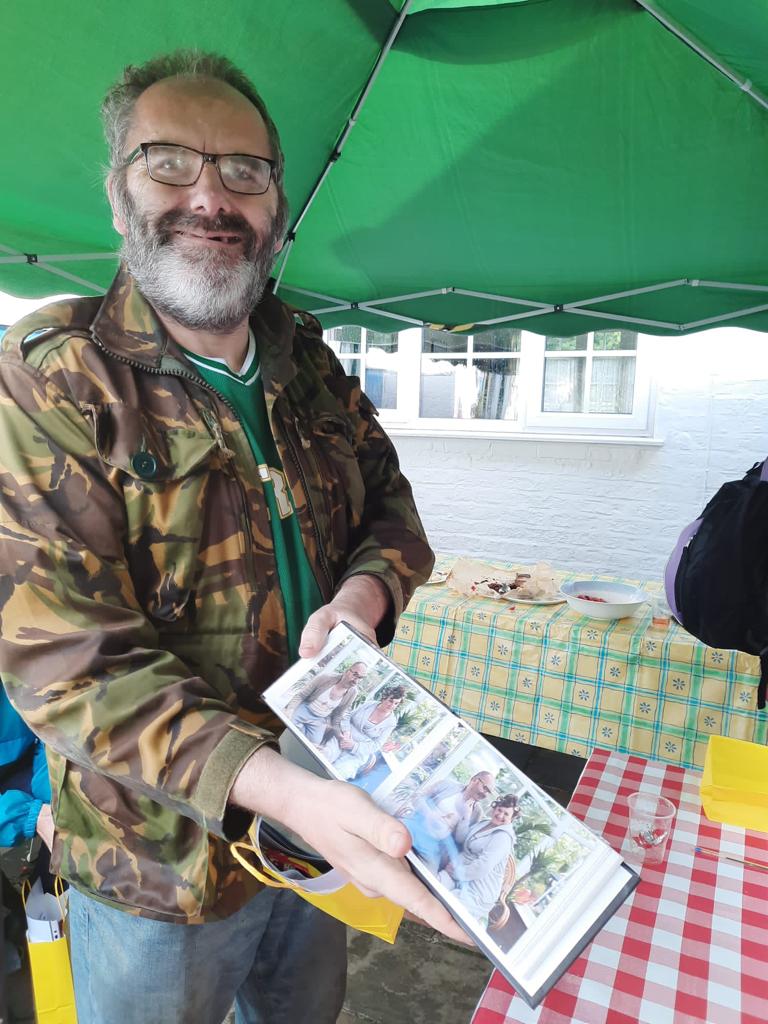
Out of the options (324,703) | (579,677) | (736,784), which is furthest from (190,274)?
(579,677)

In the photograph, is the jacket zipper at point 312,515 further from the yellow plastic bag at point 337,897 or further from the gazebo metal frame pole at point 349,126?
Result: the gazebo metal frame pole at point 349,126

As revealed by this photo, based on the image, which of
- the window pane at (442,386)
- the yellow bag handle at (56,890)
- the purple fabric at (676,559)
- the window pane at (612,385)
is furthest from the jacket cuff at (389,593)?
the window pane at (442,386)

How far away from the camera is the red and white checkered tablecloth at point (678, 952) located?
95cm

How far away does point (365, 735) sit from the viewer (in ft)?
2.72

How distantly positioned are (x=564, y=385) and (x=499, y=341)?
66 cm

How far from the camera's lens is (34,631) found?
0.85m

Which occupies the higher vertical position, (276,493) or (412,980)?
(276,493)

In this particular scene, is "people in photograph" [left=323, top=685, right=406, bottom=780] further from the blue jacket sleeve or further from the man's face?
the blue jacket sleeve

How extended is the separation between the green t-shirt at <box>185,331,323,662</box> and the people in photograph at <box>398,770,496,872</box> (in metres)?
0.47

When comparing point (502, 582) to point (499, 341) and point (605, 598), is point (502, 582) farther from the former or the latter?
point (499, 341)

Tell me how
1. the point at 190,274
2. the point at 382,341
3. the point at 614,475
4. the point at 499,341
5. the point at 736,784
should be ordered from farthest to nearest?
the point at 382,341 < the point at 499,341 < the point at 614,475 < the point at 736,784 < the point at 190,274

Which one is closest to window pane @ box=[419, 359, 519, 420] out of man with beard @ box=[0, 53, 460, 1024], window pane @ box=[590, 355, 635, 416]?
window pane @ box=[590, 355, 635, 416]

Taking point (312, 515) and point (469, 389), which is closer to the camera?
point (312, 515)

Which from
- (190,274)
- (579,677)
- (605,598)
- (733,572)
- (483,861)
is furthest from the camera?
(605,598)
